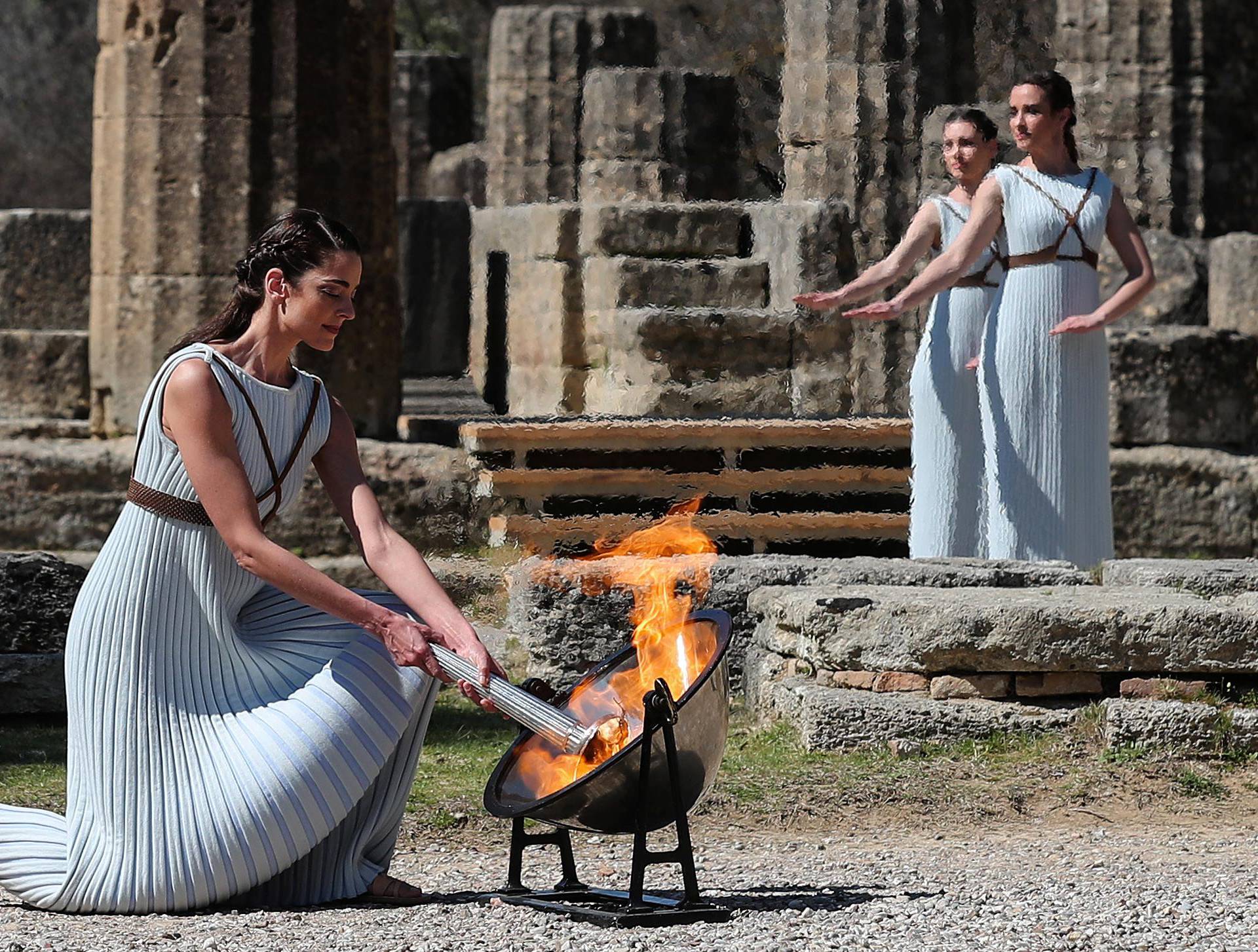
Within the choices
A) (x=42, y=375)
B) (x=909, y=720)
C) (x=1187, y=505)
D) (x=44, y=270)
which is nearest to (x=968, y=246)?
(x=909, y=720)

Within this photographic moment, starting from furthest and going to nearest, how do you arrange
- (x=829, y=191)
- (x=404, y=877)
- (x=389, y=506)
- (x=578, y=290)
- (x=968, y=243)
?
(x=829, y=191)
(x=578, y=290)
(x=389, y=506)
(x=968, y=243)
(x=404, y=877)

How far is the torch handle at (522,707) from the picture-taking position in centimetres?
431

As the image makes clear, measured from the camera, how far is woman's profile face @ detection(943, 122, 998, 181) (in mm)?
8086

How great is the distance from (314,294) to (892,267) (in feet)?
12.0

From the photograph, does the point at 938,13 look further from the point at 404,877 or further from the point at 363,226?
the point at 404,877

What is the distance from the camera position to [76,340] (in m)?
15.6

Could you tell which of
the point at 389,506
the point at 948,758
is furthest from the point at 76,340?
the point at 948,758

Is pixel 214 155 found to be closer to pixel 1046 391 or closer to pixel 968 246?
pixel 968 246

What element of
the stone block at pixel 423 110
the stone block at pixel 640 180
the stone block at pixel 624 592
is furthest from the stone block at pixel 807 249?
the stone block at pixel 423 110

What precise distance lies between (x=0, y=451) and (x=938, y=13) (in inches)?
298

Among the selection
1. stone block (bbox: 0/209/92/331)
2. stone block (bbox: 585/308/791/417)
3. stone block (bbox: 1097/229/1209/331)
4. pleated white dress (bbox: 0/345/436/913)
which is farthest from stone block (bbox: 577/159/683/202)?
pleated white dress (bbox: 0/345/436/913)

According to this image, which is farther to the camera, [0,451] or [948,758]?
[0,451]

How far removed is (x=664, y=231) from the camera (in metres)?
11.7

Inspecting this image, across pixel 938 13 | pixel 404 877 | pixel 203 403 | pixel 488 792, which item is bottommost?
pixel 404 877
